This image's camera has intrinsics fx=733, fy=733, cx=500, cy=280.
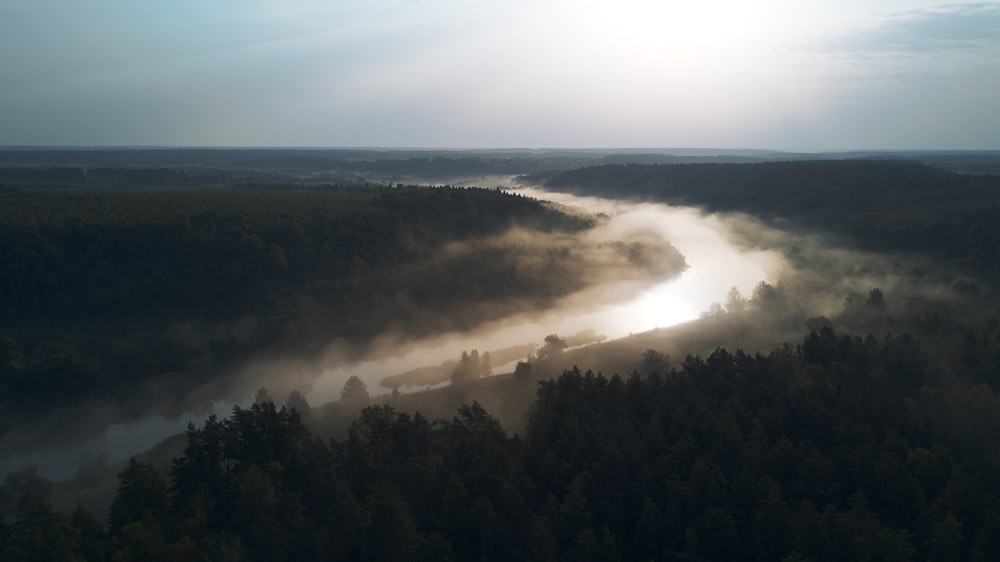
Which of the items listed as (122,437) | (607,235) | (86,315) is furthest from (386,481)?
(607,235)

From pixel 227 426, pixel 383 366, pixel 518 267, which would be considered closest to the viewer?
pixel 227 426

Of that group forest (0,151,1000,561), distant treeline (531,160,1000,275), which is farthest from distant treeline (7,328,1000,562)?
distant treeline (531,160,1000,275)

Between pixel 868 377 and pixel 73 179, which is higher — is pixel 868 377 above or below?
below

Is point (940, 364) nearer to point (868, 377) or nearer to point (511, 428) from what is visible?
point (868, 377)

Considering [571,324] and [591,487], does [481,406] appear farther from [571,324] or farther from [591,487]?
[571,324]

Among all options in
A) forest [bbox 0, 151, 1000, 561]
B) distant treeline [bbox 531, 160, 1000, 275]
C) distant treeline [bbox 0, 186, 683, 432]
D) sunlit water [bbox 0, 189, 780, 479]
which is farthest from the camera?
distant treeline [bbox 531, 160, 1000, 275]

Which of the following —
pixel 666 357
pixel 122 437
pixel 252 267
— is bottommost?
pixel 122 437

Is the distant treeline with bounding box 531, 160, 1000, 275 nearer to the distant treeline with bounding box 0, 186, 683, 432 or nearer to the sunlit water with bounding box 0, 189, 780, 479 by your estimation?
the sunlit water with bounding box 0, 189, 780, 479

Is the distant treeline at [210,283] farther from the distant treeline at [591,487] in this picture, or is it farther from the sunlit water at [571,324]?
the distant treeline at [591,487]
